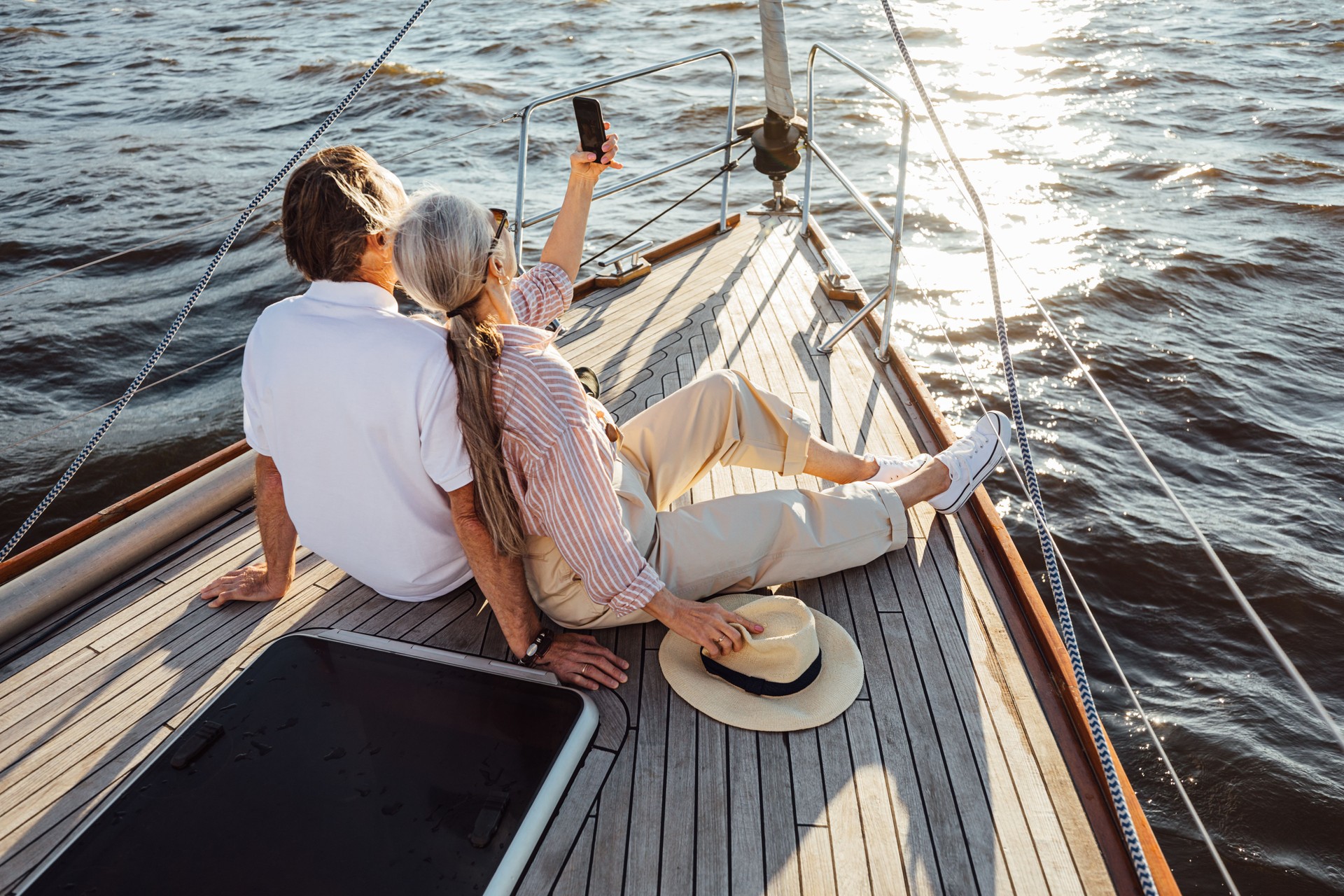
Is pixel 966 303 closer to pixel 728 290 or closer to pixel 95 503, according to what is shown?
pixel 728 290

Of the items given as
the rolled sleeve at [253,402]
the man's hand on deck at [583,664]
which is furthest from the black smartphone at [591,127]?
the man's hand on deck at [583,664]

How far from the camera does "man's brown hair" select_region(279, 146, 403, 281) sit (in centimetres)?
148

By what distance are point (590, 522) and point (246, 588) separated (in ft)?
3.38

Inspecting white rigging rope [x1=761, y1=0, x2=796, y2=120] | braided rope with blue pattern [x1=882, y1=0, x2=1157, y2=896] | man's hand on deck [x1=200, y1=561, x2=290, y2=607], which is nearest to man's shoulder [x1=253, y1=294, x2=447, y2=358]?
man's hand on deck [x1=200, y1=561, x2=290, y2=607]

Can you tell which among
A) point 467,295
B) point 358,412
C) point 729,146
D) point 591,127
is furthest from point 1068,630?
point 729,146

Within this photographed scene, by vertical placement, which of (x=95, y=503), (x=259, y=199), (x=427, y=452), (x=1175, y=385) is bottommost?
(x=95, y=503)

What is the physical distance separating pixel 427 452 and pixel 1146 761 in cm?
252

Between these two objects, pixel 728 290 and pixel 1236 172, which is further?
pixel 1236 172

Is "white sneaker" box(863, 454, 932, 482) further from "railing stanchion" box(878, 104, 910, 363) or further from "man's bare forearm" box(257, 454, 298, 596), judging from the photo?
"man's bare forearm" box(257, 454, 298, 596)

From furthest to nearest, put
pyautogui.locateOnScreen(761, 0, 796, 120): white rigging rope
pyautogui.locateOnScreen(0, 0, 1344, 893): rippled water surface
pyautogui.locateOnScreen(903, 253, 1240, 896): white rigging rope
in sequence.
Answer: pyautogui.locateOnScreen(761, 0, 796, 120): white rigging rope < pyautogui.locateOnScreen(0, 0, 1344, 893): rippled water surface < pyautogui.locateOnScreen(903, 253, 1240, 896): white rigging rope

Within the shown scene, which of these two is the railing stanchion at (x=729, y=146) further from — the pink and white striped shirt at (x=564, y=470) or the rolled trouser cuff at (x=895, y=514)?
the pink and white striped shirt at (x=564, y=470)

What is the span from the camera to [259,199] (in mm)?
2410

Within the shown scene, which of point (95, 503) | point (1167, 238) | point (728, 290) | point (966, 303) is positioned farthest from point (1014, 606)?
point (1167, 238)

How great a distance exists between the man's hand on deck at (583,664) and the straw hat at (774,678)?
0.36 feet
